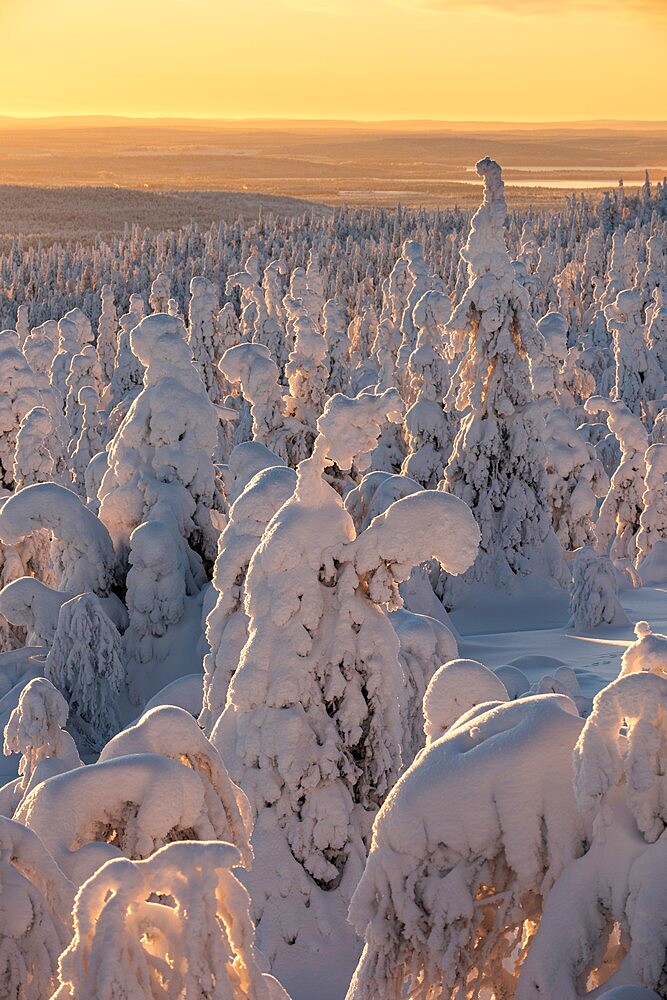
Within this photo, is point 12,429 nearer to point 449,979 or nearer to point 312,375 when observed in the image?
point 312,375

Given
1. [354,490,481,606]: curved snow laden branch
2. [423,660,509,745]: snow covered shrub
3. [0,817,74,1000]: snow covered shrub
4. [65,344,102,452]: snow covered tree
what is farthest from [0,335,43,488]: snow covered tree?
[0,817,74,1000]: snow covered shrub

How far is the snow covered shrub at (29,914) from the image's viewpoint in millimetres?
6227

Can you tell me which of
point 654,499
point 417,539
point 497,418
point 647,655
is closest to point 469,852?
point 647,655

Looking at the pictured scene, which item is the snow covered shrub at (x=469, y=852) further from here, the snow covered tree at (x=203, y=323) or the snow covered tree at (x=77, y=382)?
the snow covered tree at (x=77, y=382)

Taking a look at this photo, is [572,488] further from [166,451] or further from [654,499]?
[166,451]

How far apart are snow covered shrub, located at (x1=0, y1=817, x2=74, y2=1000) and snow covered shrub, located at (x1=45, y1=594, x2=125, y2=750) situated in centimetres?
1298

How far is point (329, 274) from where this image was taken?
370 feet

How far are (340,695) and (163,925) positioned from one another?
5807 millimetres

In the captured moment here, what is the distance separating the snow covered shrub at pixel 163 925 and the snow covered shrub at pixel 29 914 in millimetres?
1141

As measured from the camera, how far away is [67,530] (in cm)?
2022

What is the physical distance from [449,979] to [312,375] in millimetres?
26579

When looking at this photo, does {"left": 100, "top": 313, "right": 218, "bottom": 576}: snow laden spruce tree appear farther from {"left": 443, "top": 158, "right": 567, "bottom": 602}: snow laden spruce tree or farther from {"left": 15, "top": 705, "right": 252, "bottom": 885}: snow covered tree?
{"left": 15, "top": 705, "right": 252, "bottom": 885}: snow covered tree

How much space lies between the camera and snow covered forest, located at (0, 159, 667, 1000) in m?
5.60

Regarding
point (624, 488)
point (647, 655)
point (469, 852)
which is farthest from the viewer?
point (624, 488)
